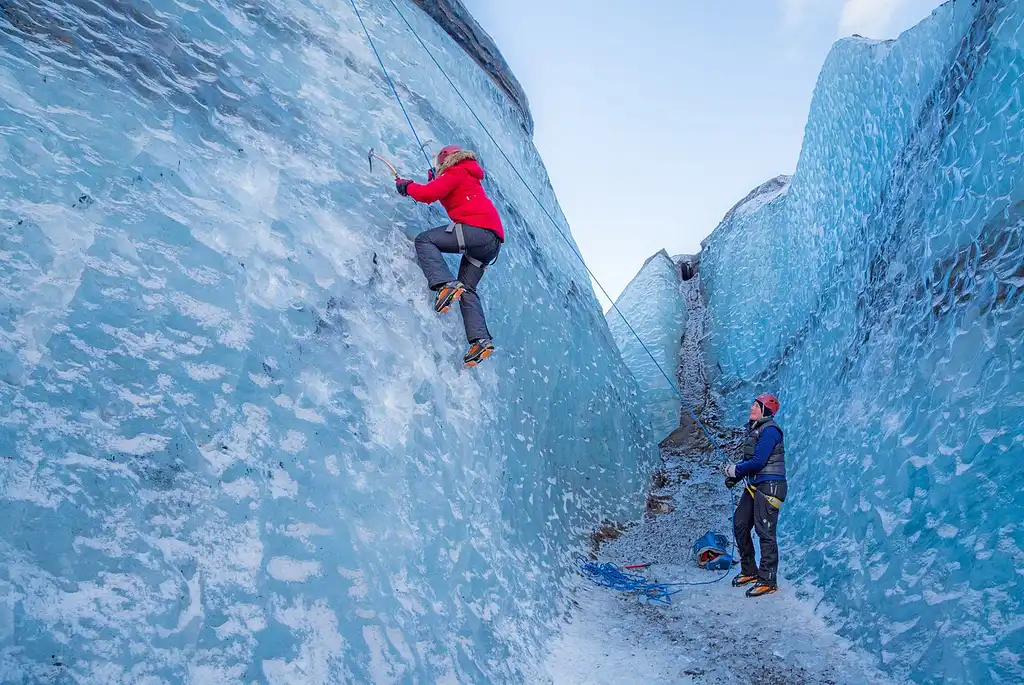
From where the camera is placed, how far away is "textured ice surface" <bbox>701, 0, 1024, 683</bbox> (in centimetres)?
308

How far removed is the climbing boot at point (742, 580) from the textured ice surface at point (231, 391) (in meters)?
1.32

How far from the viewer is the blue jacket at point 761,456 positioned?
441 centimetres

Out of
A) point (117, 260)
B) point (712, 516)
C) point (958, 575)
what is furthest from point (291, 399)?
point (712, 516)

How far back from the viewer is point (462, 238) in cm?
398

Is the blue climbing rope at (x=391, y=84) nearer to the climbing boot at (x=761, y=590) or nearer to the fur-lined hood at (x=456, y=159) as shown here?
the fur-lined hood at (x=456, y=159)

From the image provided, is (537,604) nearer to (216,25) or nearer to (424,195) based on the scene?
(424,195)

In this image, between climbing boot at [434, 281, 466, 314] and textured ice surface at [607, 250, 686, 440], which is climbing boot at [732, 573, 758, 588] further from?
textured ice surface at [607, 250, 686, 440]

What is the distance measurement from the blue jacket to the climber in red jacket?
205 centimetres

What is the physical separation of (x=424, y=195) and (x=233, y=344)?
5.32ft

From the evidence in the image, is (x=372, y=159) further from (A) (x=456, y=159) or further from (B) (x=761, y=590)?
(B) (x=761, y=590)

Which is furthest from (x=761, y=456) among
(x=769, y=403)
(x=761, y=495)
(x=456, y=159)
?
(x=456, y=159)

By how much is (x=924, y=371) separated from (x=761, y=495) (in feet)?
4.37

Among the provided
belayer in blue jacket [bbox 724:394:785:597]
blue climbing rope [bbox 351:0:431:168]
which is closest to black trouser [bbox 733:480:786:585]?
belayer in blue jacket [bbox 724:394:785:597]

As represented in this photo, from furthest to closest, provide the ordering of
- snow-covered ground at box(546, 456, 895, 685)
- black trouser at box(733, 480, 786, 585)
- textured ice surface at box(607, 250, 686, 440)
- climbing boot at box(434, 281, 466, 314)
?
1. textured ice surface at box(607, 250, 686, 440)
2. black trouser at box(733, 480, 786, 585)
3. climbing boot at box(434, 281, 466, 314)
4. snow-covered ground at box(546, 456, 895, 685)
